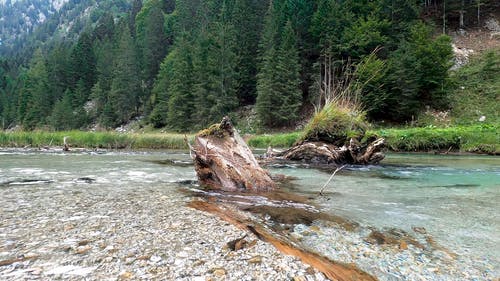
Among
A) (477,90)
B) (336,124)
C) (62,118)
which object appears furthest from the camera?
(62,118)

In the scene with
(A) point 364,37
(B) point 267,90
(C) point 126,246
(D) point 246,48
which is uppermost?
(D) point 246,48

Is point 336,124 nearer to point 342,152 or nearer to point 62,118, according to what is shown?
point 342,152

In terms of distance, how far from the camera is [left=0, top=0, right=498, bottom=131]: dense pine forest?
106 ft

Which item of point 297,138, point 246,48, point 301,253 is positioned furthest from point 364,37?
point 301,253

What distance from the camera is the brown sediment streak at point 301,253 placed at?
9.48 feet

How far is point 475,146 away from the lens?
18.6 m

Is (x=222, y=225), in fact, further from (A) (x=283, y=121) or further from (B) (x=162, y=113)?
(B) (x=162, y=113)

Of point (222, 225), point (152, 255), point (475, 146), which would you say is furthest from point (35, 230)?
point (475, 146)

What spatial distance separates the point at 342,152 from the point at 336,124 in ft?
3.71

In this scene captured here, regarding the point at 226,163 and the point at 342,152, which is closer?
the point at 226,163

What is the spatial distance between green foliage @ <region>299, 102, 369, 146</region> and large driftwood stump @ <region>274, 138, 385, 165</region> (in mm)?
289

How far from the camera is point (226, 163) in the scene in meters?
7.14

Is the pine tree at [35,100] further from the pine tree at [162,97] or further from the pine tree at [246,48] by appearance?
the pine tree at [246,48]

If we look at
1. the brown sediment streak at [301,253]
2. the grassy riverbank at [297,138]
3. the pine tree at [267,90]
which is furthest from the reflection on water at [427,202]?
the pine tree at [267,90]
